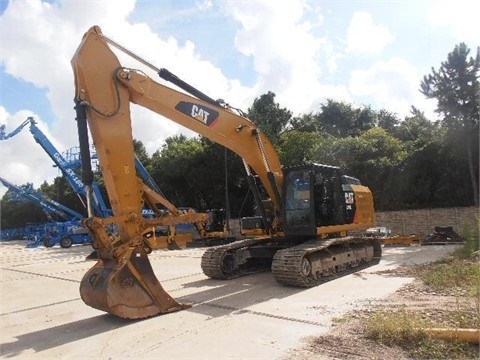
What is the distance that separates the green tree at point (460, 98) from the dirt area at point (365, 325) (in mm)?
15587

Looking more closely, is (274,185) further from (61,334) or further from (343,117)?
(343,117)

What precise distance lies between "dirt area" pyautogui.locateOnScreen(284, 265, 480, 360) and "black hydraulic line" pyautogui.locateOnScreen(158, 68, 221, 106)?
4.96m

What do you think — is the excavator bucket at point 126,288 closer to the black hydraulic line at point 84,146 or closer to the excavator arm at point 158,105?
the black hydraulic line at point 84,146

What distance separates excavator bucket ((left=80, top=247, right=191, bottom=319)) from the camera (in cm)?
613

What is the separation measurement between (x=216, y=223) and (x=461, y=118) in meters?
14.0

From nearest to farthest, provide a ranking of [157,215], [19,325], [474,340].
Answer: [474,340], [19,325], [157,215]

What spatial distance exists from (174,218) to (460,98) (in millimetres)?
20099

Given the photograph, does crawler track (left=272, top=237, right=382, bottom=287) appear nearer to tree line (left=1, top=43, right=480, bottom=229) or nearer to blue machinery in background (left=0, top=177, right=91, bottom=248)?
tree line (left=1, top=43, right=480, bottom=229)

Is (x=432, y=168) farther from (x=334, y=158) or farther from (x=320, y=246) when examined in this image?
(x=320, y=246)

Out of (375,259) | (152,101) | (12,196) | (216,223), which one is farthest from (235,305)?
(12,196)

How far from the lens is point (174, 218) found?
23.7 feet

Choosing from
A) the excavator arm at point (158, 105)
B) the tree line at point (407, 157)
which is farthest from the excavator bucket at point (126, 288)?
the tree line at point (407, 157)

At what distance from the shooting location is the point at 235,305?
23.4 ft

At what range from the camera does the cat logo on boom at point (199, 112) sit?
27.0ft
